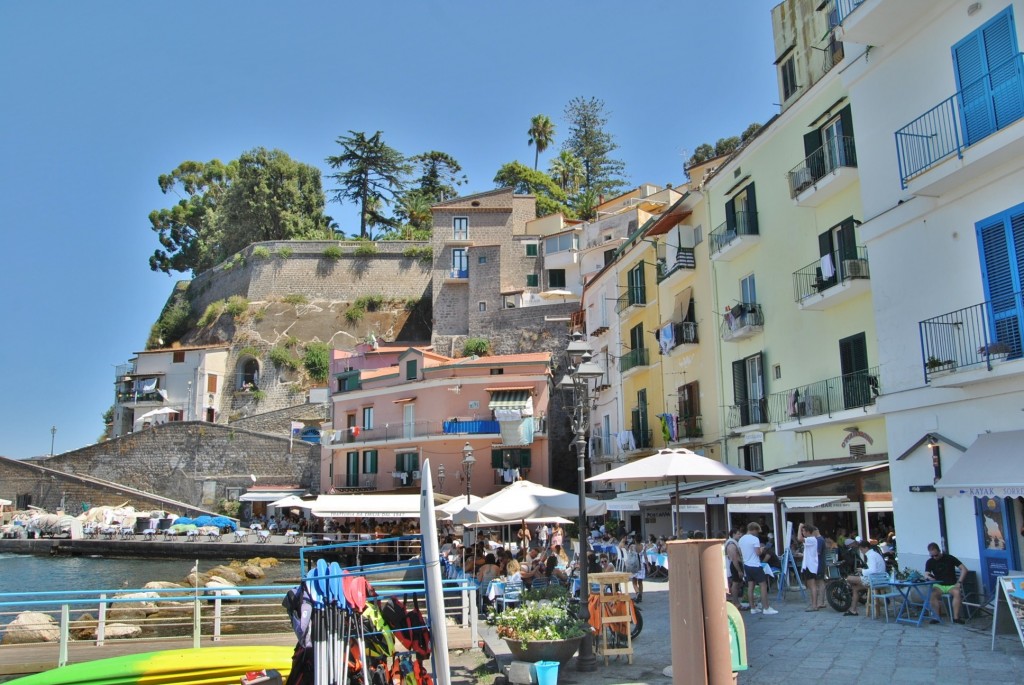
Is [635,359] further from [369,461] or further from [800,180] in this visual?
[369,461]

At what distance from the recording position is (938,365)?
10992 mm

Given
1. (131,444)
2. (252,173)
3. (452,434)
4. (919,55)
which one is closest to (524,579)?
(919,55)

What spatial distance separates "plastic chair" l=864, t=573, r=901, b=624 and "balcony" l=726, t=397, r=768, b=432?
8918 millimetres

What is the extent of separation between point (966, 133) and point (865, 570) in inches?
246

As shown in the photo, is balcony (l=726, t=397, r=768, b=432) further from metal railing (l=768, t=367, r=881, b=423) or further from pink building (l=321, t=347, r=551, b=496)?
pink building (l=321, t=347, r=551, b=496)

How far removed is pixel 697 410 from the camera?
79.1 ft

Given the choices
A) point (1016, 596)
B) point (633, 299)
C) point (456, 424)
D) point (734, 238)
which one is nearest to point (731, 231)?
point (734, 238)

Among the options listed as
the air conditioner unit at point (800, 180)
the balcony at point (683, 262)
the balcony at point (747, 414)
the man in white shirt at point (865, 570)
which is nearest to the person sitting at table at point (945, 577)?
the man in white shirt at point (865, 570)

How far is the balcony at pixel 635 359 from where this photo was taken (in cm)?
2836

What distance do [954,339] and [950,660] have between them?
454cm

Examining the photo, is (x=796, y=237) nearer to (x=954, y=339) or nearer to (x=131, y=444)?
(x=954, y=339)

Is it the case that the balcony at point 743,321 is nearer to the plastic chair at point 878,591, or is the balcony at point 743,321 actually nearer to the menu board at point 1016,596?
the plastic chair at point 878,591

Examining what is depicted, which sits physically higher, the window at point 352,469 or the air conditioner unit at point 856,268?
the air conditioner unit at point 856,268

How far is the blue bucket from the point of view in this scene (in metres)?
8.17
